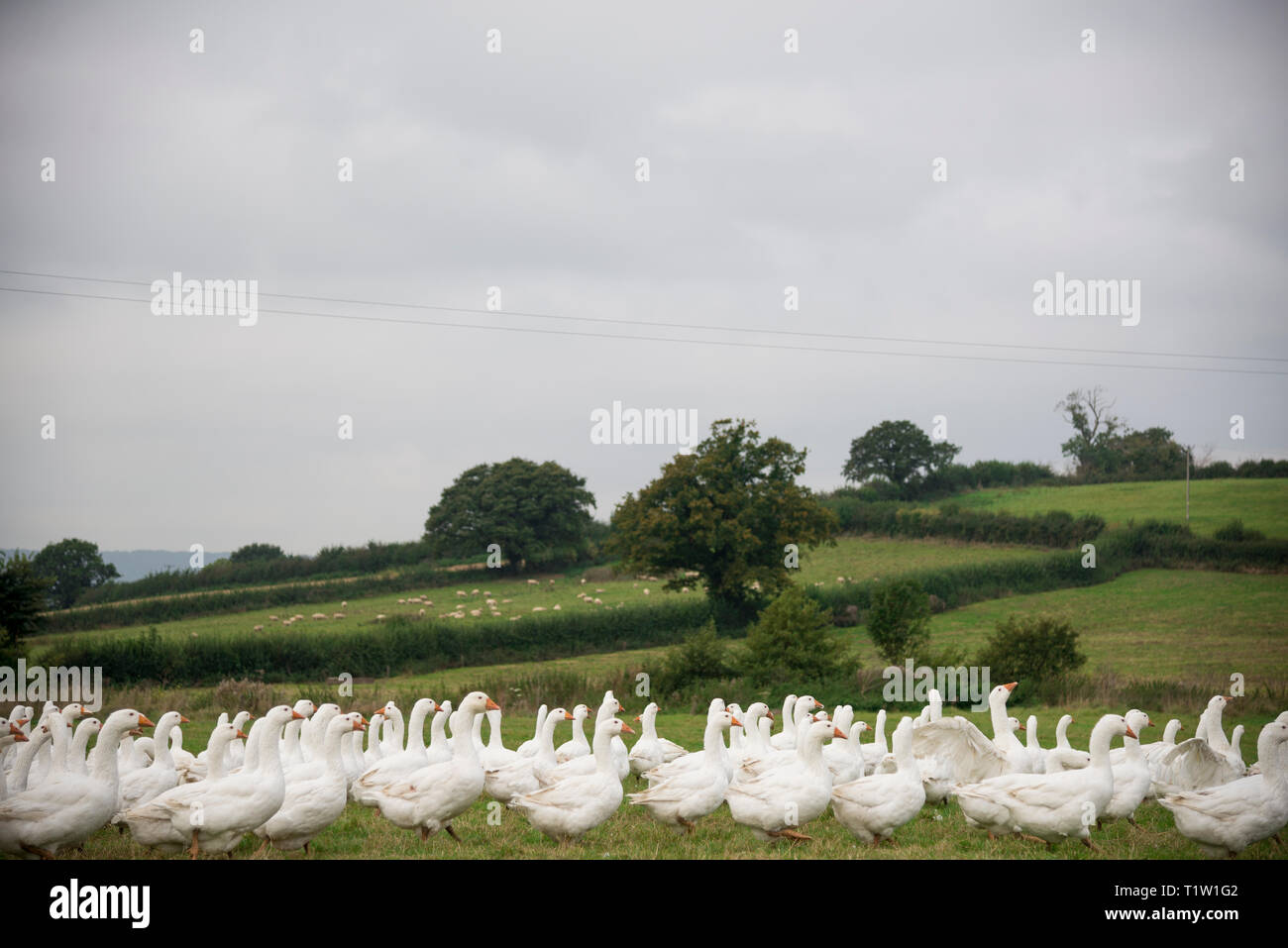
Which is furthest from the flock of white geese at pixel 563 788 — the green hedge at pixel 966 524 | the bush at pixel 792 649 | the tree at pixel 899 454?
the tree at pixel 899 454

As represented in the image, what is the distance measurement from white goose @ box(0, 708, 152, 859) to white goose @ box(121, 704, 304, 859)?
0.34 m

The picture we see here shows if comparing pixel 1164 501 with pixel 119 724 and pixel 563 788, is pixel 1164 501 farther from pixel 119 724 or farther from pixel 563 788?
pixel 119 724

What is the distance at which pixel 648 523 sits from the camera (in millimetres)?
50906

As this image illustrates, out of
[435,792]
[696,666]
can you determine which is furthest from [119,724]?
[696,666]

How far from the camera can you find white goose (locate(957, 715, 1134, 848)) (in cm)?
1075

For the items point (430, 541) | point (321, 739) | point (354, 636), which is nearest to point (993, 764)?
point (321, 739)

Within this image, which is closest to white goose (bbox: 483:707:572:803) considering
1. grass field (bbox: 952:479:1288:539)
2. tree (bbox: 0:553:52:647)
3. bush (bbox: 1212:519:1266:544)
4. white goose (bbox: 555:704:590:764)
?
white goose (bbox: 555:704:590:764)

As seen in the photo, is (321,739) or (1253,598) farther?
(1253,598)

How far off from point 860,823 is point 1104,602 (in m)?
47.0

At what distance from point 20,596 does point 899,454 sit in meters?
65.6

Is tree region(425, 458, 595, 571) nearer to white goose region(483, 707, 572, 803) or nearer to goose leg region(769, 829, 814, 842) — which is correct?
white goose region(483, 707, 572, 803)

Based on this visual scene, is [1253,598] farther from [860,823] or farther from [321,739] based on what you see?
[321,739]

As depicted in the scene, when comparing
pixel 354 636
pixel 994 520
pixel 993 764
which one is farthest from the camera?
pixel 994 520

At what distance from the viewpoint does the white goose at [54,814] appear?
32.3 ft
